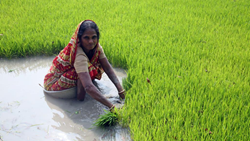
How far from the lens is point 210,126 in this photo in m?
1.99

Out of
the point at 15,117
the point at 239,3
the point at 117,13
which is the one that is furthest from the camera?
the point at 239,3

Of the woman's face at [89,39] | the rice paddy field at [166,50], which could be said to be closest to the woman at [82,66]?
the woman's face at [89,39]

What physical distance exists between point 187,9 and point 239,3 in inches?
69.5

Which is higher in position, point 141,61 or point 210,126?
point 141,61

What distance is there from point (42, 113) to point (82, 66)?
2.50 ft

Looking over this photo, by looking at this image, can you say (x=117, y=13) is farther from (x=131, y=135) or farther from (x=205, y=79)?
(x=131, y=135)

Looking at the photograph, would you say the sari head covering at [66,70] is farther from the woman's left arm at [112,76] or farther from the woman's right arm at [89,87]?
the woman's right arm at [89,87]

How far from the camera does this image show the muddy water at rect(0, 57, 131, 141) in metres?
2.20

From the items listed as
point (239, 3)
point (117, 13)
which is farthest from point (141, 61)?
point (239, 3)

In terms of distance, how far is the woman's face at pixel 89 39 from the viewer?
229 centimetres

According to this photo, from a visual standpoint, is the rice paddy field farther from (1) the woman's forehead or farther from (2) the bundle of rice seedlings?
(1) the woman's forehead

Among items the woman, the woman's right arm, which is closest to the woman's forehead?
the woman

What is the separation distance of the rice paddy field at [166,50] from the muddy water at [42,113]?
332mm

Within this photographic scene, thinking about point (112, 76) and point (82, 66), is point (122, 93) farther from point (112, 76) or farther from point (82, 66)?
point (82, 66)
